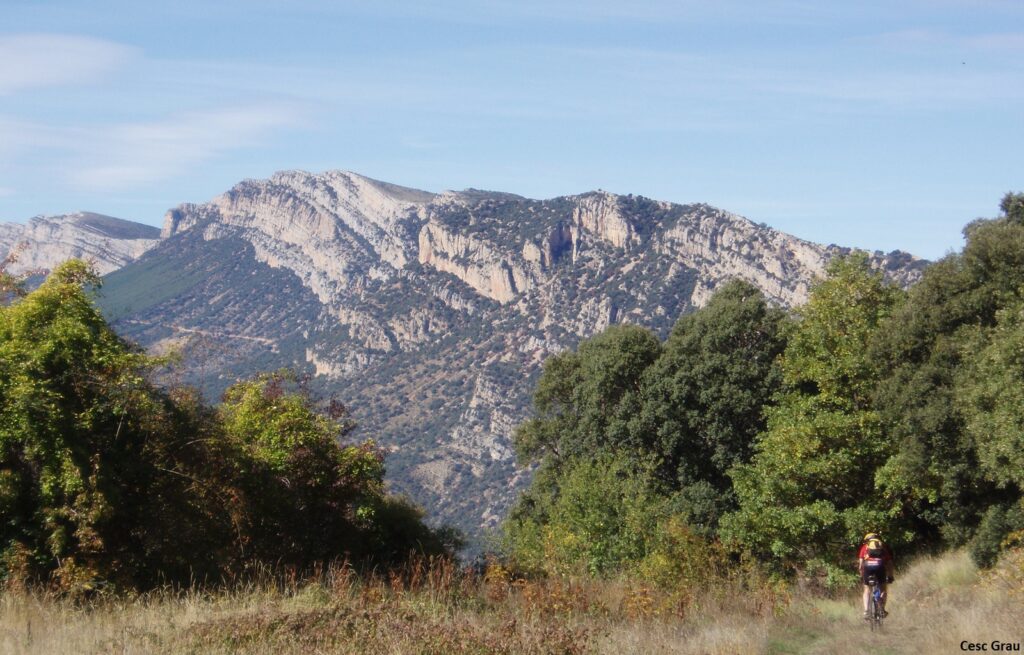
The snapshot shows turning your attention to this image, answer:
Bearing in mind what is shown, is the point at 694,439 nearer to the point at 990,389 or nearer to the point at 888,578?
the point at 990,389

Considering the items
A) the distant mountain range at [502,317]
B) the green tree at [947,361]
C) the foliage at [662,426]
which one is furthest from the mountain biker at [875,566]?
the distant mountain range at [502,317]

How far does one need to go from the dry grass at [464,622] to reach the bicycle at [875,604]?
1.70 ft

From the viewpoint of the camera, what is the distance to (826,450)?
74.5 feet

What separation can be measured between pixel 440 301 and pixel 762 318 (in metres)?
160

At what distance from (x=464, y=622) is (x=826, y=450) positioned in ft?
59.2

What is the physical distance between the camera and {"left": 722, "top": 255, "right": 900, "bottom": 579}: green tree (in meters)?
22.0

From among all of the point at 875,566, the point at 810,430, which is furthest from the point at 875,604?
the point at 810,430

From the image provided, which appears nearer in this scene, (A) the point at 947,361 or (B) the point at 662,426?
(A) the point at 947,361

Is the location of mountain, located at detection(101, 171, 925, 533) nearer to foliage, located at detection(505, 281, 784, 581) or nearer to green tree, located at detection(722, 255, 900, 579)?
foliage, located at detection(505, 281, 784, 581)

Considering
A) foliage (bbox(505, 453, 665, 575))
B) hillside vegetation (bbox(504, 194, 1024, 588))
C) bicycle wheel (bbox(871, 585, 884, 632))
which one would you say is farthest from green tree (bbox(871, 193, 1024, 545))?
bicycle wheel (bbox(871, 585, 884, 632))

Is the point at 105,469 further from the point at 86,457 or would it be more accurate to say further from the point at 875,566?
the point at 875,566

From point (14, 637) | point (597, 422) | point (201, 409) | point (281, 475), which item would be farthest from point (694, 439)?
point (14, 637)

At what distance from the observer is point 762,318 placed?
31094mm

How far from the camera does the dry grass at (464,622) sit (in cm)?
628
